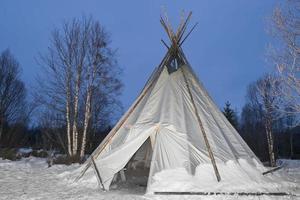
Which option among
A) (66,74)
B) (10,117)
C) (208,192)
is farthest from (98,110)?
(208,192)

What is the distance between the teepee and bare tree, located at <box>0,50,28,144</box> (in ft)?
58.6

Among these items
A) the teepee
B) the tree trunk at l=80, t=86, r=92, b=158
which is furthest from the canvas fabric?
the tree trunk at l=80, t=86, r=92, b=158

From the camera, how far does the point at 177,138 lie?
7.71 metres

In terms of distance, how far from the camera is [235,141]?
28.7ft

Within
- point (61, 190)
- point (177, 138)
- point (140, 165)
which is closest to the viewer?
point (61, 190)

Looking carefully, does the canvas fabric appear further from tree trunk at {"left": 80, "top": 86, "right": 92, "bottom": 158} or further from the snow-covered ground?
tree trunk at {"left": 80, "top": 86, "right": 92, "bottom": 158}

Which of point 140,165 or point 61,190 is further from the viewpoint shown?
point 140,165

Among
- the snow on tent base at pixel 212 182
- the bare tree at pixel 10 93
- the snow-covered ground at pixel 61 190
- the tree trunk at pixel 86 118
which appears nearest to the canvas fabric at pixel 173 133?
the snow on tent base at pixel 212 182

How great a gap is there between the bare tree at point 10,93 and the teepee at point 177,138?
1787 cm

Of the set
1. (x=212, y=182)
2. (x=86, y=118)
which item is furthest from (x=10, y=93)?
(x=212, y=182)

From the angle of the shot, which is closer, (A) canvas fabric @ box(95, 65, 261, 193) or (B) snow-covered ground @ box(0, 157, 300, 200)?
(B) snow-covered ground @ box(0, 157, 300, 200)

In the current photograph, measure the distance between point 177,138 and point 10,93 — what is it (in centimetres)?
2012

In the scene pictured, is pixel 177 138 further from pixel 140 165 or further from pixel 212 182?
pixel 140 165

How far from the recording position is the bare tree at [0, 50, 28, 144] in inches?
961
